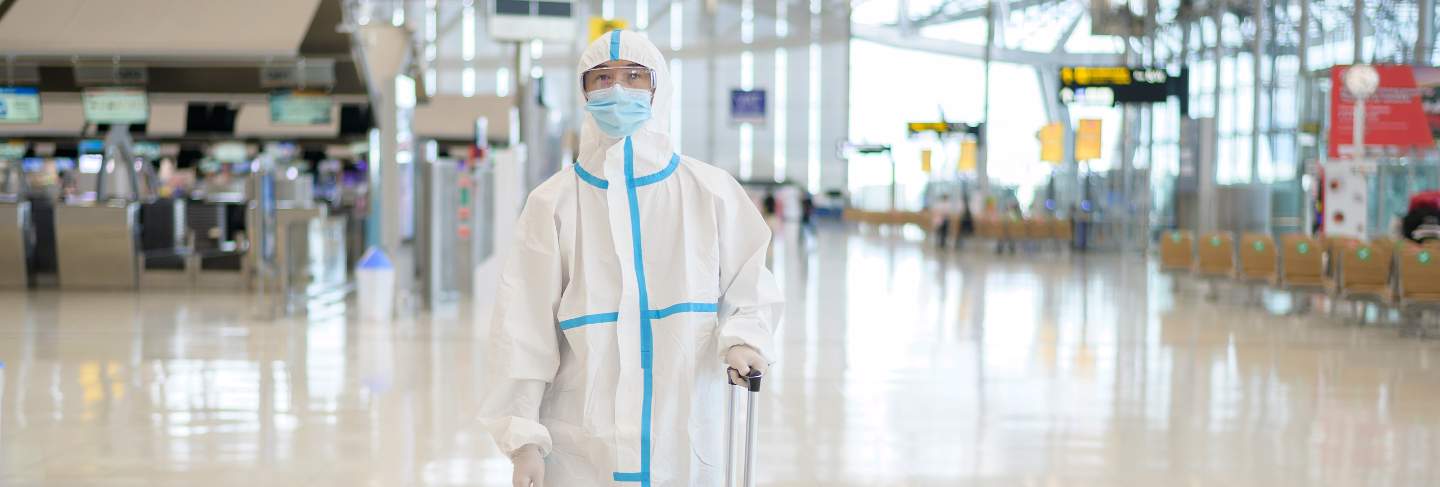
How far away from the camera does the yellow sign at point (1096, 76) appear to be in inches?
907

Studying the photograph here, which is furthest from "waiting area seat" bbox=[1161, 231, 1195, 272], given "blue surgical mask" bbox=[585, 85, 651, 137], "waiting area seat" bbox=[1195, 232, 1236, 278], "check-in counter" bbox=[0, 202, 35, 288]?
"blue surgical mask" bbox=[585, 85, 651, 137]

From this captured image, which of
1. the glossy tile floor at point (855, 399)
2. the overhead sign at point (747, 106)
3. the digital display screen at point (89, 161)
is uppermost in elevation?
the overhead sign at point (747, 106)

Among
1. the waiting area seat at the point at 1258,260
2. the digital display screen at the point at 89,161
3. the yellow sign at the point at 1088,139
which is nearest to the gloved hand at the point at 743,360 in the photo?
the waiting area seat at the point at 1258,260

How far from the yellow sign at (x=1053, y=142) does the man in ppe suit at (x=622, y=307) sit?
27.8 m

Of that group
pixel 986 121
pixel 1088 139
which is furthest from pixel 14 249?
pixel 986 121

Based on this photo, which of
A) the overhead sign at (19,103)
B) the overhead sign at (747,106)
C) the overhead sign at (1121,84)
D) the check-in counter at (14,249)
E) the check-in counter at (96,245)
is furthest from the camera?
the overhead sign at (747,106)

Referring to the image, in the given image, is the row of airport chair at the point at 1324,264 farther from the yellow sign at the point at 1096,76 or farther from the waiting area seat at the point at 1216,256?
the yellow sign at the point at 1096,76

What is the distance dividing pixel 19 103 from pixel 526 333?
17638 millimetres

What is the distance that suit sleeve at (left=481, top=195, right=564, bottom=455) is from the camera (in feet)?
9.04

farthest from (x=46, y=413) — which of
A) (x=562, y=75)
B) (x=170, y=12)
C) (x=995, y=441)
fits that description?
(x=562, y=75)

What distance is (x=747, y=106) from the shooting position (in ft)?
141

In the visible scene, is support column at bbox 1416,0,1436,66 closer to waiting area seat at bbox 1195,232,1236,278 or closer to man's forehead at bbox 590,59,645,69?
waiting area seat at bbox 1195,232,1236,278

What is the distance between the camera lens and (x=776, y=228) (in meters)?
37.6

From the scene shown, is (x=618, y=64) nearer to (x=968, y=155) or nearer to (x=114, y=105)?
(x=114, y=105)
